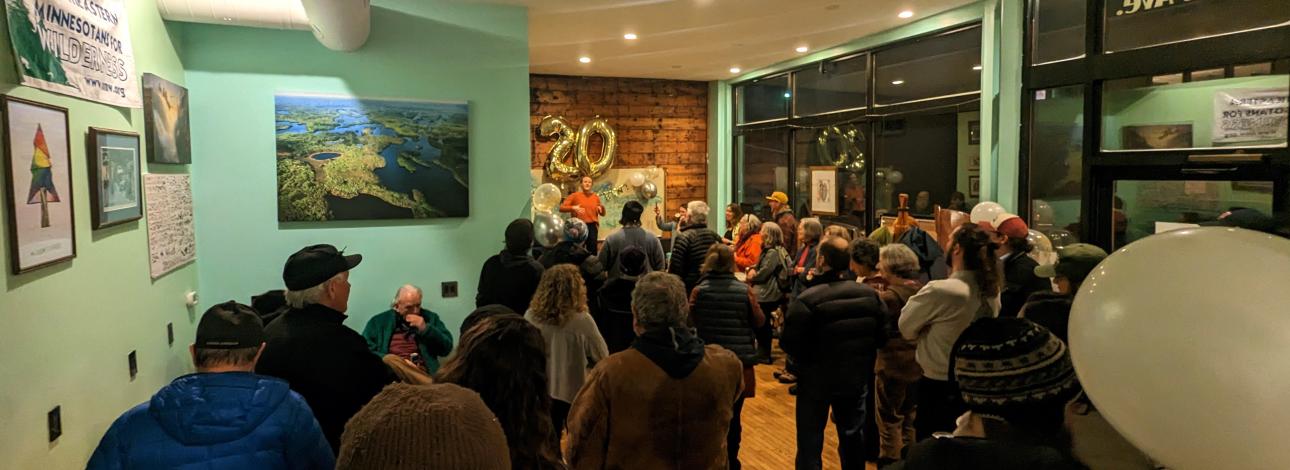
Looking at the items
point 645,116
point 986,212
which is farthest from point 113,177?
point 645,116

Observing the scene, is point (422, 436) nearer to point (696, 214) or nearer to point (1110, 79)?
point (696, 214)

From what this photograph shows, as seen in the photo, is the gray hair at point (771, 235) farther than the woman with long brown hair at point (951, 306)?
Yes

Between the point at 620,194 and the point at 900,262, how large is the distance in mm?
6620

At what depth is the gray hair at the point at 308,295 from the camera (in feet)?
7.72

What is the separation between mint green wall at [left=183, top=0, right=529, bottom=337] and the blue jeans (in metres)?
2.50

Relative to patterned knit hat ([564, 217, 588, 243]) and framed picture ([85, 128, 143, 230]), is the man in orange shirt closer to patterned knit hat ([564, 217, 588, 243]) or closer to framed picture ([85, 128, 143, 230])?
patterned knit hat ([564, 217, 588, 243])

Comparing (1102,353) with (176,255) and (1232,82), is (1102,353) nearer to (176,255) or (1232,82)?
(1232,82)

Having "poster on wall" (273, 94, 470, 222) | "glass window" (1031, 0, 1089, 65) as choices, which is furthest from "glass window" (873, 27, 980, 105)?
"poster on wall" (273, 94, 470, 222)

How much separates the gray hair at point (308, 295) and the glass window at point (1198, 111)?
4.64 meters

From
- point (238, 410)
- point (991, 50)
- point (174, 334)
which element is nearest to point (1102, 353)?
point (238, 410)

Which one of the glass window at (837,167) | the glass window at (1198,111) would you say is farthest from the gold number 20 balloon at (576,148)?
the glass window at (1198,111)

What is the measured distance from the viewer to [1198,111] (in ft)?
14.0

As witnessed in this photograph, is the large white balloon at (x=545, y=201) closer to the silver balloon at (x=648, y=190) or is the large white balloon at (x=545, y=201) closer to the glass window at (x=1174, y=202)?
the silver balloon at (x=648, y=190)

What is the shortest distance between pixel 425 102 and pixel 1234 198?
4.85 meters
